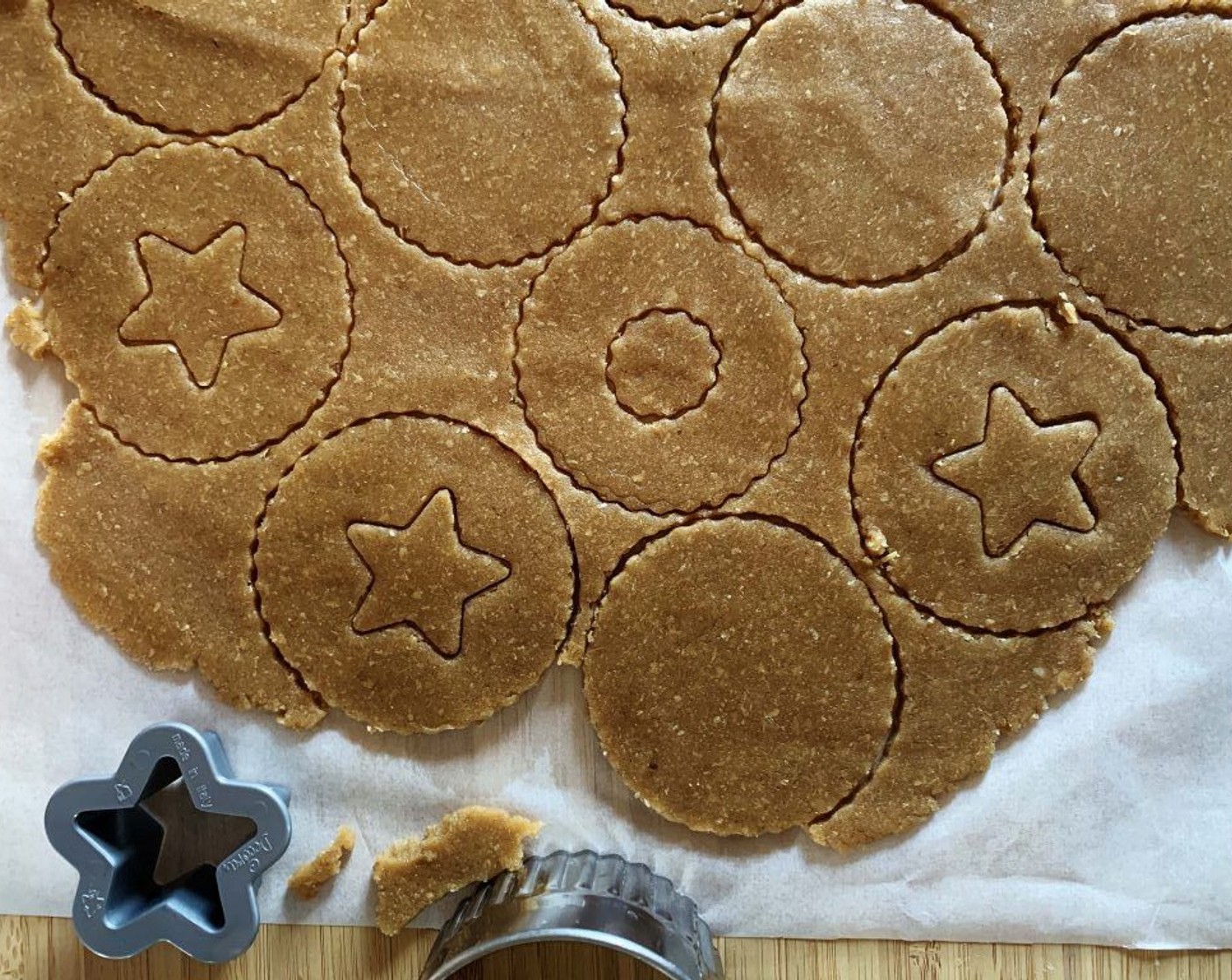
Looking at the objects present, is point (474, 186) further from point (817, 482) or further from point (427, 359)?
point (817, 482)

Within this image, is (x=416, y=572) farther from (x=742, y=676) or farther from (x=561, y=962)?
(x=561, y=962)

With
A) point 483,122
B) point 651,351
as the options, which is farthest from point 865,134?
point 483,122

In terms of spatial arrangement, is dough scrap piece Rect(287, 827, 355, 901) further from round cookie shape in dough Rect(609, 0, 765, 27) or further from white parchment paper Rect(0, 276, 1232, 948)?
round cookie shape in dough Rect(609, 0, 765, 27)

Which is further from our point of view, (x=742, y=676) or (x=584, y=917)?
(x=742, y=676)

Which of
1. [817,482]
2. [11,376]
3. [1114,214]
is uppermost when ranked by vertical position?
[1114,214]

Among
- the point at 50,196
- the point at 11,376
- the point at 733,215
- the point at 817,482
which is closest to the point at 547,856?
the point at 817,482

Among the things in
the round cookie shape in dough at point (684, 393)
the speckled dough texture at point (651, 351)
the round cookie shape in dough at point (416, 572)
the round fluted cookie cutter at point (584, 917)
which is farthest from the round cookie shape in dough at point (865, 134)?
the round fluted cookie cutter at point (584, 917)
